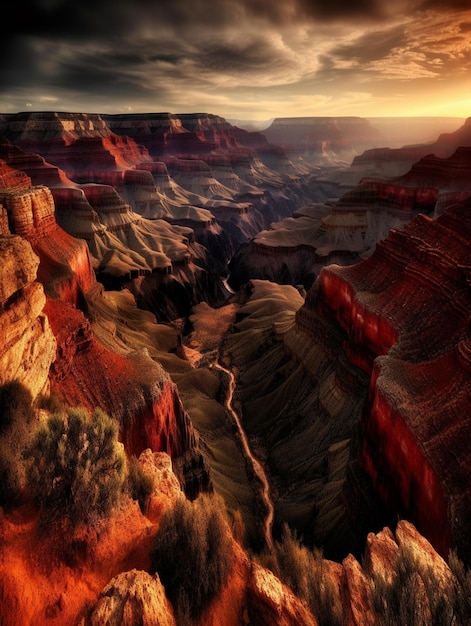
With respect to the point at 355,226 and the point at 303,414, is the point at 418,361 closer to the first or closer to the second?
the point at 303,414

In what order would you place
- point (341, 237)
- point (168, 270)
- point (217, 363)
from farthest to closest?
point (341, 237)
point (168, 270)
point (217, 363)

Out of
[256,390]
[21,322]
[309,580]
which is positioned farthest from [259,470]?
[21,322]

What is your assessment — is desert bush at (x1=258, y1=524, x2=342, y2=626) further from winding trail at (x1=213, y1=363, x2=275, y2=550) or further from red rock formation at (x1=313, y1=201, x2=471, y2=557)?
winding trail at (x1=213, y1=363, x2=275, y2=550)

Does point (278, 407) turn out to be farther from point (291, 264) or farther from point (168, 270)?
point (291, 264)

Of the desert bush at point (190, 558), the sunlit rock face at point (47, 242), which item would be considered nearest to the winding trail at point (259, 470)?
the desert bush at point (190, 558)

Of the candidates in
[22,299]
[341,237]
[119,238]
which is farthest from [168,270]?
[22,299]
